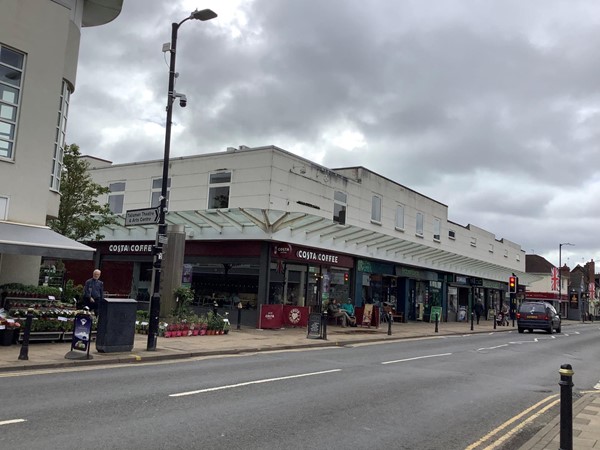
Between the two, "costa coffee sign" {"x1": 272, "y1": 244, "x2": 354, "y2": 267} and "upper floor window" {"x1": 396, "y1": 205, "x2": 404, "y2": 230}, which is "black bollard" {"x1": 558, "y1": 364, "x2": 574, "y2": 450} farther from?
"upper floor window" {"x1": 396, "y1": 205, "x2": 404, "y2": 230}

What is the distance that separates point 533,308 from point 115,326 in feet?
82.0

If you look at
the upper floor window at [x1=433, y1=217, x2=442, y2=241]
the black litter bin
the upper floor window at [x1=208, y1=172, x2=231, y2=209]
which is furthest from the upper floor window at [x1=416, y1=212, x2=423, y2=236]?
the black litter bin

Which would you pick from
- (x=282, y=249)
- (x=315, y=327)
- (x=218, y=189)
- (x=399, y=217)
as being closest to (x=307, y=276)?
(x=282, y=249)

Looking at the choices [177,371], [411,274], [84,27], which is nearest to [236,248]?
[84,27]

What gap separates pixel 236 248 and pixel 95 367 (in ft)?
41.8

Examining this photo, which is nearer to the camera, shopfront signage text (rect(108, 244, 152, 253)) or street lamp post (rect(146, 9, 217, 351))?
street lamp post (rect(146, 9, 217, 351))

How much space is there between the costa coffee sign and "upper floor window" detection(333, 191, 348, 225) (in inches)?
71.2

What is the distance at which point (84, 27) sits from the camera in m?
20.4

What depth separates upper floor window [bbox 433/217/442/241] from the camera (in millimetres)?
37125

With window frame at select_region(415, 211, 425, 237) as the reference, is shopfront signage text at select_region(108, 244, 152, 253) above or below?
below

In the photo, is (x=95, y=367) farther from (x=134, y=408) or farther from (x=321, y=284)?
(x=321, y=284)

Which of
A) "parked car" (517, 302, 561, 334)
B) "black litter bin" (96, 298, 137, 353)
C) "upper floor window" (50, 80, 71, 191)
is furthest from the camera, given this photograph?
"parked car" (517, 302, 561, 334)

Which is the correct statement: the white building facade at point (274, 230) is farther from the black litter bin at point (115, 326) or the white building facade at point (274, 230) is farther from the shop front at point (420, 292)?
the black litter bin at point (115, 326)

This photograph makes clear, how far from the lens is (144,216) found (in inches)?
560
